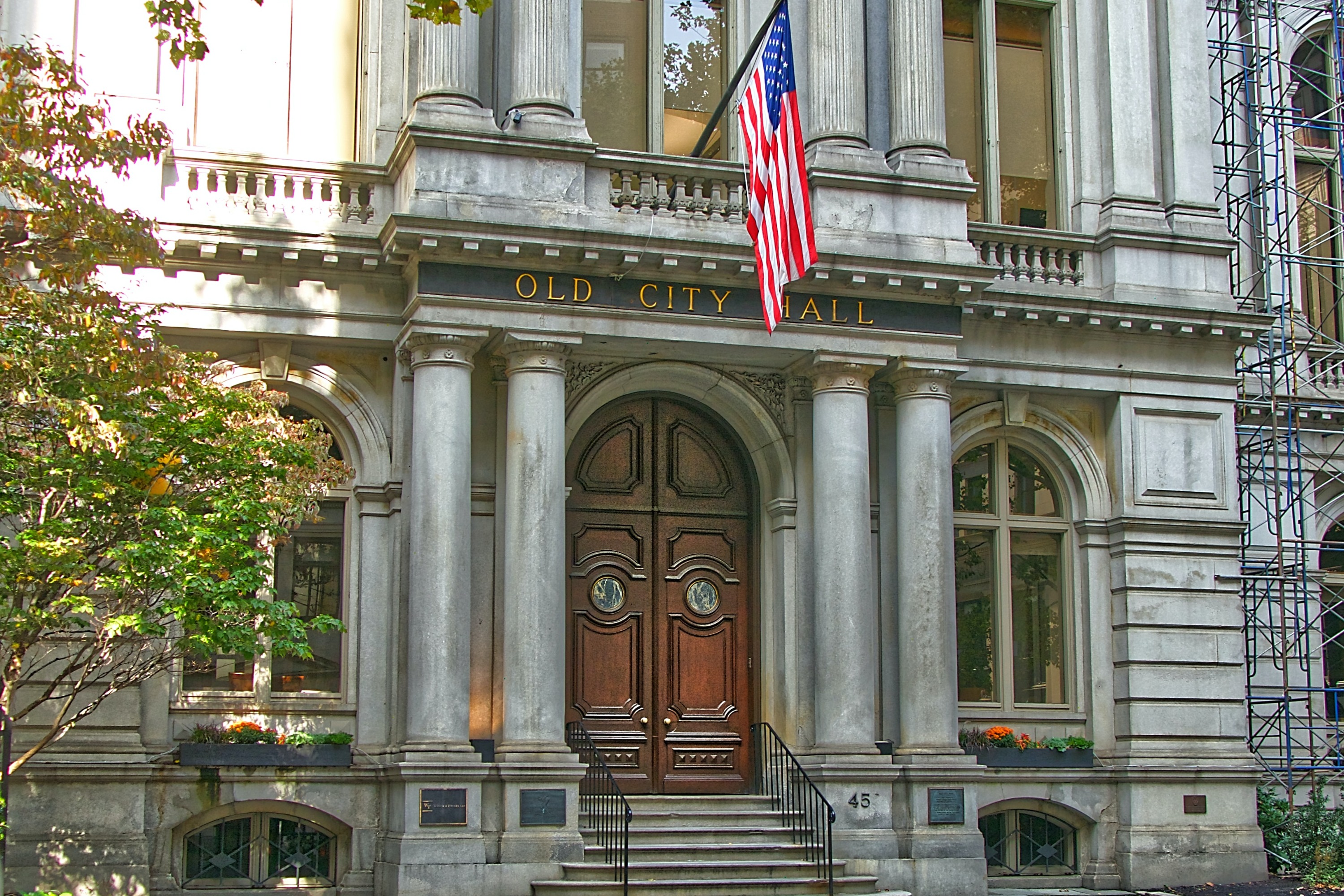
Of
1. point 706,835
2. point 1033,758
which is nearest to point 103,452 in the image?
point 706,835

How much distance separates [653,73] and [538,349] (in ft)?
15.7

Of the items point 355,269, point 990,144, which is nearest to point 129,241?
point 355,269

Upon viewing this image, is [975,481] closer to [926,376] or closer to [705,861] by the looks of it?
[926,376]

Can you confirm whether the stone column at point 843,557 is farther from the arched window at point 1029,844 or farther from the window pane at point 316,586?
the window pane at point 316,586

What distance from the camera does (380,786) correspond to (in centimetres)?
1775

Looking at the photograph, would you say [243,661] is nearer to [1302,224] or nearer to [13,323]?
[13,323]

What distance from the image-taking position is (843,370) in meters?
19.1

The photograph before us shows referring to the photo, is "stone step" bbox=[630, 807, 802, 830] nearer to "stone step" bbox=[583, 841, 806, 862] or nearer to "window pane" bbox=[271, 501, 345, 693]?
"stone step" bbox=[583, 841, 806, 862]

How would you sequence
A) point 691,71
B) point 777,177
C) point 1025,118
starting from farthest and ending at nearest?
1. point 1025,118
2. point 691,71
3. point 777,177

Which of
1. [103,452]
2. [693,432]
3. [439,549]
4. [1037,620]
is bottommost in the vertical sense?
[1037,620]

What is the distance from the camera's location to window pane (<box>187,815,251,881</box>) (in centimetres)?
1739

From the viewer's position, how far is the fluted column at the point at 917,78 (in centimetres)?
2003

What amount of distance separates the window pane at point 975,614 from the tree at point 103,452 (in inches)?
350

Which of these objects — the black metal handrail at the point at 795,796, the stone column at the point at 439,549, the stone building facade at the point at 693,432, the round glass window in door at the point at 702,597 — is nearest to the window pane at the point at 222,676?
the stone building facade at the point at 693,432
